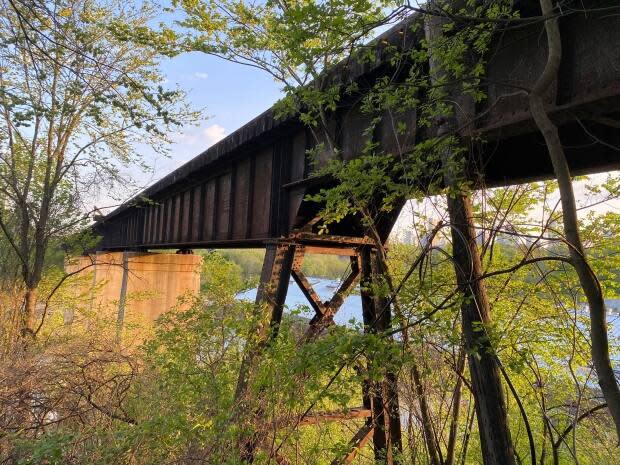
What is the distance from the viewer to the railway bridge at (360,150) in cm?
259

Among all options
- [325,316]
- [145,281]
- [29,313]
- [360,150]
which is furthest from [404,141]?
[145,281]

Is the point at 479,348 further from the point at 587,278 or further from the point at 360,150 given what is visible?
the point at 360,150

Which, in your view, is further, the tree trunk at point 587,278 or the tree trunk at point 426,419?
the tree trunk at point 426,419

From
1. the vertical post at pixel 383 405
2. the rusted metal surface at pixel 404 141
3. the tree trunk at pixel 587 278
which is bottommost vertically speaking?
the vertical post at pixel 383 405

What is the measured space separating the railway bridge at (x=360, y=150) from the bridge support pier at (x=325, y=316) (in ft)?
0.06

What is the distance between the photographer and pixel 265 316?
5148 millimetres

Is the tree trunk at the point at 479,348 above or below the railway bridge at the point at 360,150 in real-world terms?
below

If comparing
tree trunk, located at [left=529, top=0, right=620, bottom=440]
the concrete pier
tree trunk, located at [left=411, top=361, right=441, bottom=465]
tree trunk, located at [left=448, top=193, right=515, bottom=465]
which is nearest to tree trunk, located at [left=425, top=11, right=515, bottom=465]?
tree trunk, located at [left=448, top=193, right=515, bottom=465]

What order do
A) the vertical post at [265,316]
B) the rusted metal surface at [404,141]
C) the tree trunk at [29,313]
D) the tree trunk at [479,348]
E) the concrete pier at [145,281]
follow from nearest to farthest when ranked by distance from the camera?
1. the rusted metal surface at [404,141]
2. the tree trunk at [479,348]
3. the vertical post at [265,316]
4. the tree trunk at [29,313]
5. the concrete pier at [145,281]

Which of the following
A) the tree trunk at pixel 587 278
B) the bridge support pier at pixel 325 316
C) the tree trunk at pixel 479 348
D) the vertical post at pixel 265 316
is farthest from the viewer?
the bridge support pier at pixel 325 316

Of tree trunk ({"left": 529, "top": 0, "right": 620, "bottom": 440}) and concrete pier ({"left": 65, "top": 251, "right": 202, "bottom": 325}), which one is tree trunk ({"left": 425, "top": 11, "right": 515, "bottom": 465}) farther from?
concrete pier ({"left": 65, "top": 251, "right": 202, "bottom": 325})

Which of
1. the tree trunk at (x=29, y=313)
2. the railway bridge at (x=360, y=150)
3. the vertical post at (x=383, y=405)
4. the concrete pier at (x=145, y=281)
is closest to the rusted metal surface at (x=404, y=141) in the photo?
the railway bridge at (x=360, y=150)

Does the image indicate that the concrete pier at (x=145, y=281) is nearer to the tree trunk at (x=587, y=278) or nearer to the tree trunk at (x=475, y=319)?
the tree trunk at (x=475, y=319)

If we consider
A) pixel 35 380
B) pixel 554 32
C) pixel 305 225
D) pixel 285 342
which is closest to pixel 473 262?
pixel 554 32
